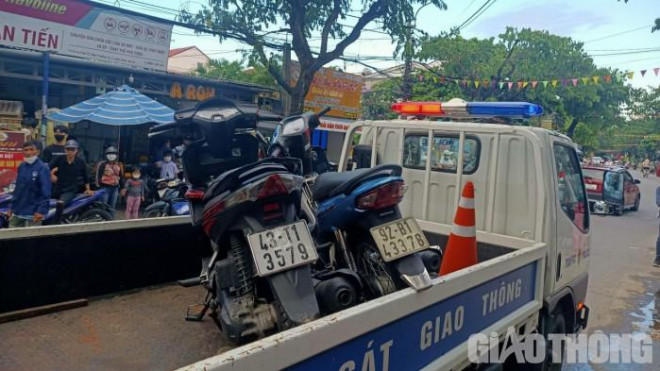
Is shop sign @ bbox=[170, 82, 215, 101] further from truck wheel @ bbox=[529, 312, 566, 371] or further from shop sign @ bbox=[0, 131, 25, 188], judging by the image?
truck wheel @ bbox=[529, 312, 566, 371]

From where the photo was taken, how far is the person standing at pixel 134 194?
874 cm

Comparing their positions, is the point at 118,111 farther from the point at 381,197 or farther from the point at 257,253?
the point at 257,253

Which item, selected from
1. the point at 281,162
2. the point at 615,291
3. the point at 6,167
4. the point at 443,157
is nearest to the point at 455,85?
the point at 615,291

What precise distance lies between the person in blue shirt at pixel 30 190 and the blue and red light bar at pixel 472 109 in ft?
13.2

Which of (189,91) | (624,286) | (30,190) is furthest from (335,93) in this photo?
(30,190)

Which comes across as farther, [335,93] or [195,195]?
[335,93]

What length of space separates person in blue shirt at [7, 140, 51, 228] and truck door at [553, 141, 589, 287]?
5.23m

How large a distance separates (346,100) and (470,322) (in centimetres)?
1691

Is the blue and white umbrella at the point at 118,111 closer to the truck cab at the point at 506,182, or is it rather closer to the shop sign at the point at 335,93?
the truck cab at the point at 506,182

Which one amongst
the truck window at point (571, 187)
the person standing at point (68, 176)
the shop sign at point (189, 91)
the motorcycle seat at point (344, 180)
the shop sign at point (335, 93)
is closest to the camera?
the motorcycle seat at point (344, 180)

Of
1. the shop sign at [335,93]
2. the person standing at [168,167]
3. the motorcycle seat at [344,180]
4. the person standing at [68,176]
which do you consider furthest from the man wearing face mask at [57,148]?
the shop sign at [335,93]

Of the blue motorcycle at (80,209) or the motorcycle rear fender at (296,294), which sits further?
the blue motorcycle at (80,209)

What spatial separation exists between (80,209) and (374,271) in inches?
212

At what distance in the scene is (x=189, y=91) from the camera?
1302 cm
